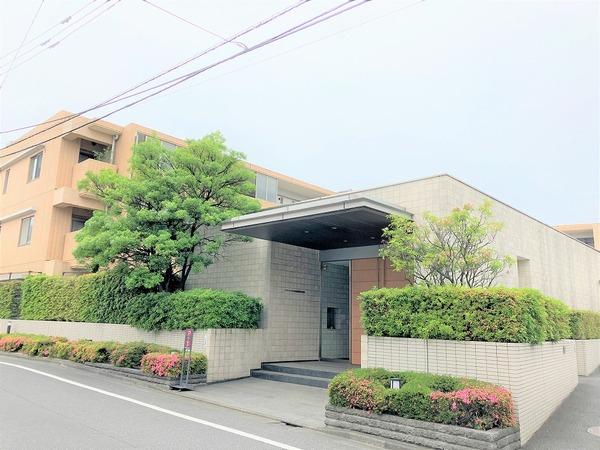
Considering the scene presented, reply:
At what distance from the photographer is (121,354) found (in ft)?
42.7

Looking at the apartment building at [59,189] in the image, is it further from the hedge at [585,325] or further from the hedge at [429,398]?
the hedge at [585,325]

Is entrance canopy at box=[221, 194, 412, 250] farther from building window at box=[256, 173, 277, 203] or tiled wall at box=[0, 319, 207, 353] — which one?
building window at box=[256, 173, 277, 203]

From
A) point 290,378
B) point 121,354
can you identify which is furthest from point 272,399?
point 121,354

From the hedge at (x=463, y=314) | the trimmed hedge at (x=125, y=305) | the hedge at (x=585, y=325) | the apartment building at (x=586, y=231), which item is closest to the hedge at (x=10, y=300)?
the trimmed hedge at (x=125, y=305)

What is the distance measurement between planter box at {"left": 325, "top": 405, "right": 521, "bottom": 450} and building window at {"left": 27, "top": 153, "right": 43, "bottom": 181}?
23457 mm

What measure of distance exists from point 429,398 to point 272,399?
4321 mm

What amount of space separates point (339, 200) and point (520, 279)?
8266 millimetres

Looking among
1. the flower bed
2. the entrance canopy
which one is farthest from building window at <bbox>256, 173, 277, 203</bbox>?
the flower bed

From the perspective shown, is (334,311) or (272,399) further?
(334,311)

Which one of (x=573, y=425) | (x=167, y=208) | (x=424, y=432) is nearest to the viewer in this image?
(x=424, y=432)

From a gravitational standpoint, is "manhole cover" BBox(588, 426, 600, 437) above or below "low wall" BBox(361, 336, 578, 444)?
below

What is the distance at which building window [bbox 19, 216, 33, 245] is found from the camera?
83.1 ft

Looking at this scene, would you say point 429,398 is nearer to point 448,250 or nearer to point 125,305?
point 448,250

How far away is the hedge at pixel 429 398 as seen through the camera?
6652 millimetres
